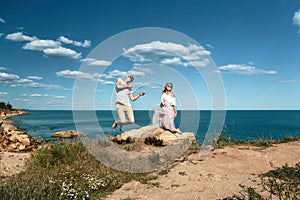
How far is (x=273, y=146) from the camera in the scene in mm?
10344

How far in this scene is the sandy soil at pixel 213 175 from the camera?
577cm

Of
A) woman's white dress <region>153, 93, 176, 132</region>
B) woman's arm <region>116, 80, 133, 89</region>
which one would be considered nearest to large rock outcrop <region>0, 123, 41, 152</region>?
woman's white dress <region>153, 93, 176, 132</region>

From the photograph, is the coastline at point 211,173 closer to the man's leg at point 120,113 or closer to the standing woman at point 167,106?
the man's leg at point 120,113

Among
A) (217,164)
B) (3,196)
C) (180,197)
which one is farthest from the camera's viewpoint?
(217,164)

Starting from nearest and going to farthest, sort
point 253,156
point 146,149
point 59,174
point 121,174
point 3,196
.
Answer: point 3,196 → point 59,174 → point 121,174 → point 253,156 → point 146,149

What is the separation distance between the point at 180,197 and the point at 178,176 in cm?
144

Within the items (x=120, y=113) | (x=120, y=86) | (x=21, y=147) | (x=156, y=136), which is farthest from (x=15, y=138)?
(x=120, y=86)

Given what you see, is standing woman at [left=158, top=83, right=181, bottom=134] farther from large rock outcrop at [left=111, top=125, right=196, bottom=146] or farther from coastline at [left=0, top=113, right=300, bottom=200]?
coastline at [left=0, top=113, right=300, bottom=200]

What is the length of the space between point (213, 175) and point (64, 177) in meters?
3.94

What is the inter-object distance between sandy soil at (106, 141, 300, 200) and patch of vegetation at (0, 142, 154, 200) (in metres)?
0.50

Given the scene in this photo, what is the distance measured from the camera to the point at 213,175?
6938mm

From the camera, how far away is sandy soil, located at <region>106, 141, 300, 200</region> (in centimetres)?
577

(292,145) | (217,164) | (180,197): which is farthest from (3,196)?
(292,145)

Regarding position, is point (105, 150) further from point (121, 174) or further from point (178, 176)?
point (178, 176)
